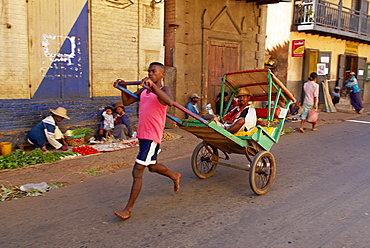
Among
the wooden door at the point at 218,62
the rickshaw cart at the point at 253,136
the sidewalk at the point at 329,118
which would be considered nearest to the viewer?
the rickshaw cart at the point at 253,136

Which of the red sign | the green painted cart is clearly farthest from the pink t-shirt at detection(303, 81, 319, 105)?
the green painted cart

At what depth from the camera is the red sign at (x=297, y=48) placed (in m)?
16.3

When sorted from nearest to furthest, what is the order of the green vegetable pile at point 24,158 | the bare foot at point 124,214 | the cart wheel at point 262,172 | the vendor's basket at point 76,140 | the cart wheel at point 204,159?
the bare foot at point 124,214
the cart wheel at point 262,172
the cart wheel at point 204,159
the green vegetable pile at point 24,158
the vendor's basket at point 76,140

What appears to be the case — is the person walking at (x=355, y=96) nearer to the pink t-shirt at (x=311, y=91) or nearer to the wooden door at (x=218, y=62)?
the pink t-shirt at (x=311, y=91)

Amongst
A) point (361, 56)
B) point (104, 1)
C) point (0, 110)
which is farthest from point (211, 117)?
point (361, 56)

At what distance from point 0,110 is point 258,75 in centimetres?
508

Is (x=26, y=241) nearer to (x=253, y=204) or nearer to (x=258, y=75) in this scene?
(x=253, y=204)

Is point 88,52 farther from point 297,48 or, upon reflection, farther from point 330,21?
point 330,21

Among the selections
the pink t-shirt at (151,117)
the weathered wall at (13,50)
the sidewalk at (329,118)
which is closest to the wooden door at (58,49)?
the weathered wall at (13,50)

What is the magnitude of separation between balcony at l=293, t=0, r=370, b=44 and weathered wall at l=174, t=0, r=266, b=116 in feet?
12.7

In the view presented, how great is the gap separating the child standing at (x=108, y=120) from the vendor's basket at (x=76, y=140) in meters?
0.69

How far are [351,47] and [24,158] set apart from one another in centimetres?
2032

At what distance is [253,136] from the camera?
188 inches

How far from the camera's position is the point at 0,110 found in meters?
6.90
